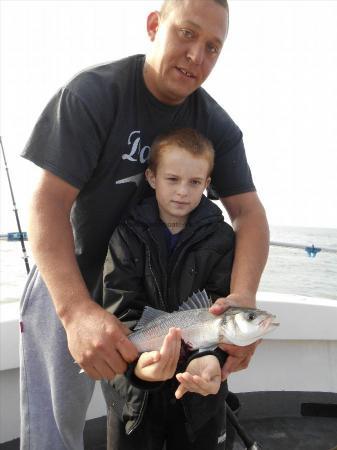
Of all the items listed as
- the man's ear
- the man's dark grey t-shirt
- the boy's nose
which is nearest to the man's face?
the man's ear

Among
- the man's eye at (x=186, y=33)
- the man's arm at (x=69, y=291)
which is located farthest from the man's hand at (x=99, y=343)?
the man's eye at (x=186, y=33)

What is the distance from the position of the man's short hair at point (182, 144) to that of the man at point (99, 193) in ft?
0.21

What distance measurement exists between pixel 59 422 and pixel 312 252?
5.45m

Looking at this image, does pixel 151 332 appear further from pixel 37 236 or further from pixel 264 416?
pixel 264 416

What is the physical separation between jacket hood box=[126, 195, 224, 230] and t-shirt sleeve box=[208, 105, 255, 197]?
0.68ft

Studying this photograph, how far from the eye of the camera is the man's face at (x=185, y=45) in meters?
1.89

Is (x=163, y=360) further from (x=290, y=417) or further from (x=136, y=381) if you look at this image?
(x=290, y=417)

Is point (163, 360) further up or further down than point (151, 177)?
further down

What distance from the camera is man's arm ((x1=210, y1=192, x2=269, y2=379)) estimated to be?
69.1 inches

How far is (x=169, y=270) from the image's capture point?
1923 mm

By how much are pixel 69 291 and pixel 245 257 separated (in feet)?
2.59

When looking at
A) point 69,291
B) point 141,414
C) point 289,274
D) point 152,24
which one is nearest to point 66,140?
point 69,291

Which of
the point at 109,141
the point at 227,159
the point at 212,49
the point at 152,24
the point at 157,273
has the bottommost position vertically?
the point at 157,273

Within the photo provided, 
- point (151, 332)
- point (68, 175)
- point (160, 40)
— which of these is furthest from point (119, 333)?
point (160, 40)
